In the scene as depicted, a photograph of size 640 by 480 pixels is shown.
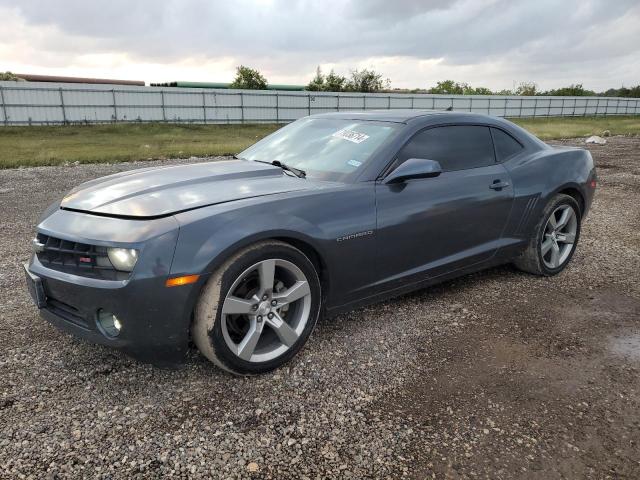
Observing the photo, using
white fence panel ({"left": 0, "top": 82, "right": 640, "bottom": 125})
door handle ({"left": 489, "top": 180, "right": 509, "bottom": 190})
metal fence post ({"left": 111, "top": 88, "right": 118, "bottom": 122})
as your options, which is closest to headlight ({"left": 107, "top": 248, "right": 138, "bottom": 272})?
door handle ({"left": 489, "top": 180, "right": 509, "bottom": 190})

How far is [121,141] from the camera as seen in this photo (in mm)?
20297

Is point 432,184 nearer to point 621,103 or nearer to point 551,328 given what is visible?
point 551,328

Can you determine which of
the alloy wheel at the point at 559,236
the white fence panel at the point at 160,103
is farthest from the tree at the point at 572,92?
the alloy wheel at the point at 559,236

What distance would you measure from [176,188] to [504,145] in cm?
276

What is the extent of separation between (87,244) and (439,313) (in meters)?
2.49

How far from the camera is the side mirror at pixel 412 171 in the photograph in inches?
127

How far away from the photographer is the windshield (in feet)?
11.2

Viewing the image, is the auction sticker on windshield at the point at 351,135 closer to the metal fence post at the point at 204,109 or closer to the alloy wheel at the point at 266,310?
the alloy wheel at the point at 266,310

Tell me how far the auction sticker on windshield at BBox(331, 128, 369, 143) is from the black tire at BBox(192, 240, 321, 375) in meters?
1.14

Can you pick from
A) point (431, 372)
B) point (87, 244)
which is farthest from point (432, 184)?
point (87, 244)

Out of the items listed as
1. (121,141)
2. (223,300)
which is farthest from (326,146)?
(121,141)

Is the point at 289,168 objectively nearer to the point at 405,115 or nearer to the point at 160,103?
the point at 405,115

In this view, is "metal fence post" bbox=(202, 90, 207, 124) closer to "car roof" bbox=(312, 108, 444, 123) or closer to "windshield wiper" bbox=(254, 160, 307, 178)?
"car roof" bbox=(312, 108, 444, 123)

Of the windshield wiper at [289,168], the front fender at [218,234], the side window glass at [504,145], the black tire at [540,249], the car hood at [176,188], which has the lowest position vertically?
the black tire at [540,249]
